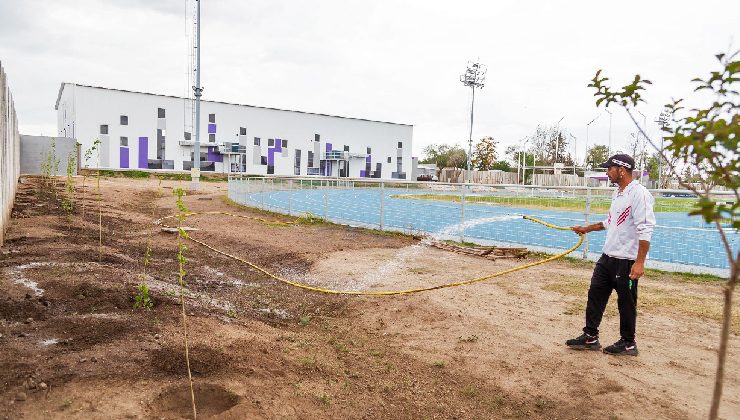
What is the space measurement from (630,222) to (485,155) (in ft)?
221

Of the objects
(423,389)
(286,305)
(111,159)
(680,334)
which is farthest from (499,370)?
(111,159)

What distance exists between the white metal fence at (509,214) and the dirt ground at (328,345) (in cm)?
120

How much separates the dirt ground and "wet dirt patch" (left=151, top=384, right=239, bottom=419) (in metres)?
0.01

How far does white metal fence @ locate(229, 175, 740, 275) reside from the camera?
9.54m

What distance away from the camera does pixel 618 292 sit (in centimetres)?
478

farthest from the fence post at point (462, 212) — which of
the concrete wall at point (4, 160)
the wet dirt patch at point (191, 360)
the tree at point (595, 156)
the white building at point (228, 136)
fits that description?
the tree at point (595, 156)

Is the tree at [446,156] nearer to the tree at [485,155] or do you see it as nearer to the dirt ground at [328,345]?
the tree at [485,155]

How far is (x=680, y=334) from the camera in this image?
5.61 m

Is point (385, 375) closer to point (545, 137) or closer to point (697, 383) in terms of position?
point (697, 383)

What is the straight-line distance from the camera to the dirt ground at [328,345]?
3.58 metres

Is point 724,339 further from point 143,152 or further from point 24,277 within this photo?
point 143,152

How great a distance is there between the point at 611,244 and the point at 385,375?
2410 mm

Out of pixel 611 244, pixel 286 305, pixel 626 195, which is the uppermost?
pixel 626 195

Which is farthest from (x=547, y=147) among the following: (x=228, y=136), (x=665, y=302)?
(x=665, y=302)
